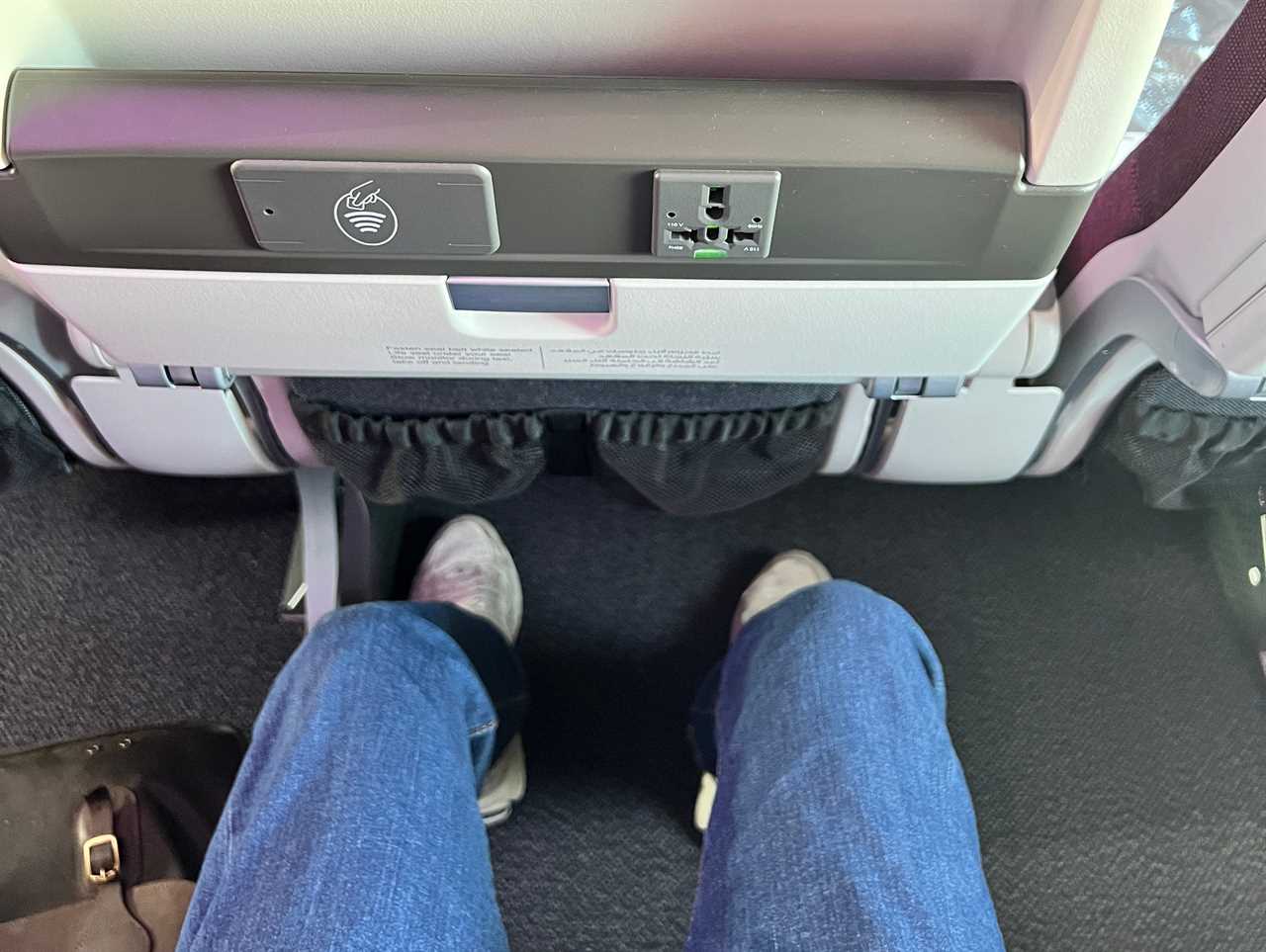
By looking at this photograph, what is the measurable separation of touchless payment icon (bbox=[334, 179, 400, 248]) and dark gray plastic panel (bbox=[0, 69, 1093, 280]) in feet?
0.07

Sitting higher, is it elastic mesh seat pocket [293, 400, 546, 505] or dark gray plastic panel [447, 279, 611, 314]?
dark gray plastic panel [447, 279, 611, 314]

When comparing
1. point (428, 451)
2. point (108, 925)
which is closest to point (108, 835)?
point (108, 925)

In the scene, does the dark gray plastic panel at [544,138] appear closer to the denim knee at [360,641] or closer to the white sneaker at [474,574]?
the denim knee at [360,641]

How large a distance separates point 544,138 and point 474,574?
70 cm

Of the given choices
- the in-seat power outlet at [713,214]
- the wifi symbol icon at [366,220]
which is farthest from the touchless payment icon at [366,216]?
the in-seat power outlet at [713,214]

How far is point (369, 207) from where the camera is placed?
50 centimetres

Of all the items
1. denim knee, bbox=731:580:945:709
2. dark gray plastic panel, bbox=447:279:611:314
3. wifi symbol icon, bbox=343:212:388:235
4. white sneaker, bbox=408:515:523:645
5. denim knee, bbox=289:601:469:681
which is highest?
wifi symbol icon, bbox=343:212:388:235

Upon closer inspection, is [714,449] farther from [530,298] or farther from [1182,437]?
[1182,437]

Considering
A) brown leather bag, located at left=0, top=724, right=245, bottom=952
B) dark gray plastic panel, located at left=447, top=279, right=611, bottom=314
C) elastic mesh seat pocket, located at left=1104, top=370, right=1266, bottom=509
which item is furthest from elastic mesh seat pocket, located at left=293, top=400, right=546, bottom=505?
elastic mesh seat pocket, located at left=1104, top=370, right=1266, bottom=509

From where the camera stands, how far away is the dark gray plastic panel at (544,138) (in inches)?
18.8

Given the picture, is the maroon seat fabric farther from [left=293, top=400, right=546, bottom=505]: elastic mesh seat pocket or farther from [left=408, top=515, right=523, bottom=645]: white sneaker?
[left=408, top=515, right=523, bottom=645]: white sneaker

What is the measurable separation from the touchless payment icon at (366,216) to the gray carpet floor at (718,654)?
707 mm

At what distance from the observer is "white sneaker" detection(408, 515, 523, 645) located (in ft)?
3.55

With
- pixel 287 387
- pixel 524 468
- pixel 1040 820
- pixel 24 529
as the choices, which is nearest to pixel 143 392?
pixel 287 387
